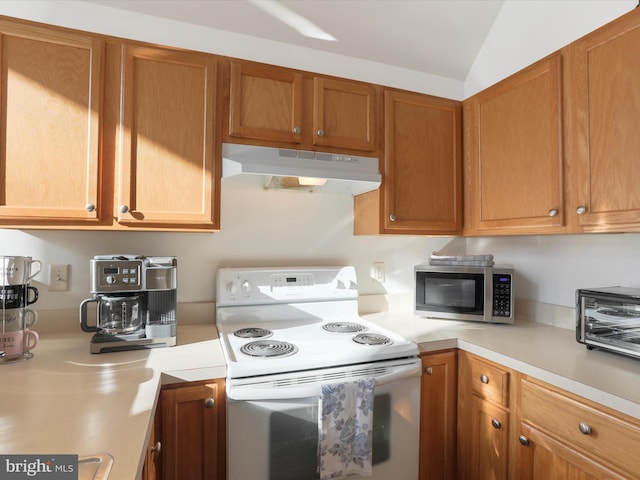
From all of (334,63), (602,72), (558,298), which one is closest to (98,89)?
(334,63)

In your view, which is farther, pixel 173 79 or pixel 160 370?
pixel 173 79

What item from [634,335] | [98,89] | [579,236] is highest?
[98,89]

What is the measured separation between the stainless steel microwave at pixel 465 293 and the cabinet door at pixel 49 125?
5.26ft

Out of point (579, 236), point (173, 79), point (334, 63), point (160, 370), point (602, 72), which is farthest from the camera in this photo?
point (334, 63)

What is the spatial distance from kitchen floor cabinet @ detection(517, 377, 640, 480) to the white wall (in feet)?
2.38

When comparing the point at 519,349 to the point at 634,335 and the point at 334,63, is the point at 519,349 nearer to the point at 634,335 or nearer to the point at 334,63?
the point at 634,335

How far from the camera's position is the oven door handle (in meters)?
1.19

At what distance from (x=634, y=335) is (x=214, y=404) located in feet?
4.90

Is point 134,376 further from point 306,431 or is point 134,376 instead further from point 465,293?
point 465,293

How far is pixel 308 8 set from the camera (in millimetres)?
1743

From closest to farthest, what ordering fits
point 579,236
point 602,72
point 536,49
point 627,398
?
point 627,398 → point 602,72 → point 579,236 → point 536,49

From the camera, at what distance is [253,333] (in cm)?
156

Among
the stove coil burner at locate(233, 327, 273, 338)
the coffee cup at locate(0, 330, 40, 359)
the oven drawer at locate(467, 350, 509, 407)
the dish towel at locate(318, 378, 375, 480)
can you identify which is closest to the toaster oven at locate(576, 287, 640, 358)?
Result: the oven drawer at locate(467, 350, 509, 407)

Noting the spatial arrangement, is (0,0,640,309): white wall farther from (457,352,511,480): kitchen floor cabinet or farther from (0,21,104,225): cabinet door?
(457,352,511,480): kitchen floor cabinet
